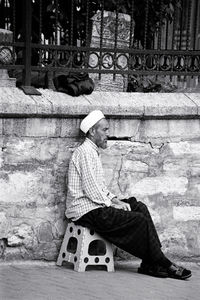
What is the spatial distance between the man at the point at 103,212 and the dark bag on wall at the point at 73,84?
388 millimetres

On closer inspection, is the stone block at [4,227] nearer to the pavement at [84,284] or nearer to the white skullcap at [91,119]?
the pavement at [84,284]

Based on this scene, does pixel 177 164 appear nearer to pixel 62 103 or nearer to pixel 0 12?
pixel 62 103

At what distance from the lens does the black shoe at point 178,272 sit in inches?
228

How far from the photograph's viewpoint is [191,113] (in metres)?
6.40

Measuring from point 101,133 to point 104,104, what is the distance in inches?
14.2

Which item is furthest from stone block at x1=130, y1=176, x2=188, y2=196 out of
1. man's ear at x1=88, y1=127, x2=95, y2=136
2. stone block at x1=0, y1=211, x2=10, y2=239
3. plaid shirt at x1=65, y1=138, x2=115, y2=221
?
stone block at x1=0, y1=211, x2=10, y2=239

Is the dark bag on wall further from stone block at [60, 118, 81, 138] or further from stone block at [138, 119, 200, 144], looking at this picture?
stone block at [138, 119, 200, 144]

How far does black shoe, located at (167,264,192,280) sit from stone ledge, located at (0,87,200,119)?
135 centimetres

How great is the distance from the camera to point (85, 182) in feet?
19.0

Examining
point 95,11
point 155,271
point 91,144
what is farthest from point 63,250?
point 95,11

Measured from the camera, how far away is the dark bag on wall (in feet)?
20.4

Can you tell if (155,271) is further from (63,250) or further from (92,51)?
(92,51)

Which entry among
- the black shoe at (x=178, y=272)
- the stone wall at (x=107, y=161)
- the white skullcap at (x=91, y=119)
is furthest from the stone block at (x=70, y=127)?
the black shoe at (x=178, y=272)

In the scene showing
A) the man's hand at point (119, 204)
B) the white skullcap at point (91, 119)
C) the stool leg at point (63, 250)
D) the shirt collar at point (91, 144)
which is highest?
the white skullcap at point (91, 119)
